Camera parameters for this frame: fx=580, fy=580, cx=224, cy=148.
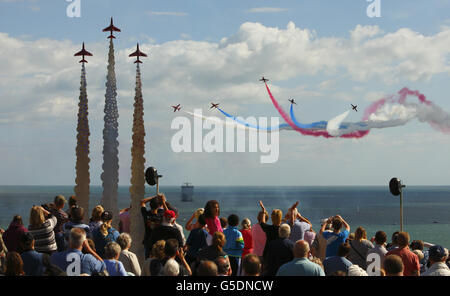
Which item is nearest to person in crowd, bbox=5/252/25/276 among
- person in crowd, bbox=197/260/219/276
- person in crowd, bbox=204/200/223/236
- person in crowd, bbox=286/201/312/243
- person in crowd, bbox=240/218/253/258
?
person in crowd, bbox=197/260/219/276

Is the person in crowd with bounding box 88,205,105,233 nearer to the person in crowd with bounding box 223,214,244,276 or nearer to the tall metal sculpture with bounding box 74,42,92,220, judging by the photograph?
the person in crowd with bounding box 223,214,244,276

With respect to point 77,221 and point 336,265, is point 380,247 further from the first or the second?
point 77,221

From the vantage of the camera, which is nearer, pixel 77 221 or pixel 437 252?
pixel 437 252

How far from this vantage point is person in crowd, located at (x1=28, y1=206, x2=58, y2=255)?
9438mm

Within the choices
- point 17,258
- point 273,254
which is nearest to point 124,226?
point 273,254

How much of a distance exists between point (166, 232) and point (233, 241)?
3.86ft

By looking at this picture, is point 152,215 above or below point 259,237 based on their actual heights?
above

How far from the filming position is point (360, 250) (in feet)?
32.8

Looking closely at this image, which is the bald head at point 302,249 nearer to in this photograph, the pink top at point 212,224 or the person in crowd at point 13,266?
the pink top at point 212,224

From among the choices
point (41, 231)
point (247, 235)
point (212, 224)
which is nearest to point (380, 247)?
point (247, 235)

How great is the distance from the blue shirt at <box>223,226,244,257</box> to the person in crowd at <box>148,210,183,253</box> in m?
0.81
